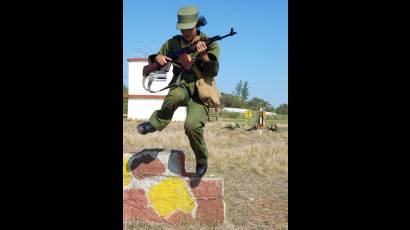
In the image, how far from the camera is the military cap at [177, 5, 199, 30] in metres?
3.03

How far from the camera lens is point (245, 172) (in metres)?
5.62

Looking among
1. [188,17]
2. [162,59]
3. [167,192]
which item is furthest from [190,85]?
[167,192]

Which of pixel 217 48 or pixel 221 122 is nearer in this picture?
pixel 217 48

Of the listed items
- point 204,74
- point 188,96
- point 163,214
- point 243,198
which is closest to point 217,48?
point 204,74

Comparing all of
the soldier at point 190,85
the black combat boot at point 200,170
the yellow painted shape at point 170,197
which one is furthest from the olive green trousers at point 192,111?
the yellow painted shape at point 170,197

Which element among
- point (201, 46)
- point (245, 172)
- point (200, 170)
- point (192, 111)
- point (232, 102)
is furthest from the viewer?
point (232, 102)

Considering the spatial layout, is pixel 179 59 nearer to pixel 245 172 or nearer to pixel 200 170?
pixel 200 170

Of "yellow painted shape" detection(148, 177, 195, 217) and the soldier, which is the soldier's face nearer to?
the soldier

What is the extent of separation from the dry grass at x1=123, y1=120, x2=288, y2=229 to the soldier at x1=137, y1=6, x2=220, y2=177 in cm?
44

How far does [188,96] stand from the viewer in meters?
3.28

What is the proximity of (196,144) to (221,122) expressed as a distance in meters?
7.76

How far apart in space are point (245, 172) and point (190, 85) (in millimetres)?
2692

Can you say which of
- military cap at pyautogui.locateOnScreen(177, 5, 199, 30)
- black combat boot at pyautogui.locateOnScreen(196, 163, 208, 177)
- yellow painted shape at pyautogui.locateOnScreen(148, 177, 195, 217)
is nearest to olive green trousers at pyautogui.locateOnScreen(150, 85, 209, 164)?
black combat boot at pyautogui.locateOnScreen(196, 163, 208, 177)
